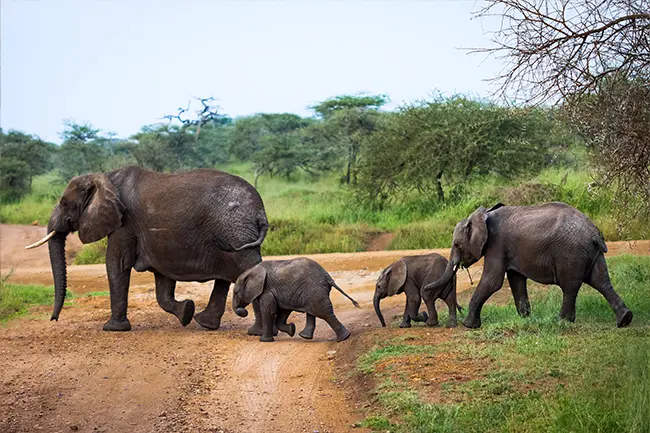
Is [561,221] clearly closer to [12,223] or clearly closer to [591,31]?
[591,31]

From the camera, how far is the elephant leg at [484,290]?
401 inches

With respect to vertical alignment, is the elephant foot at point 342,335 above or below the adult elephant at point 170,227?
below

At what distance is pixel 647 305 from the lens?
10898 mm

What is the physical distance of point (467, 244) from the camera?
1042cm

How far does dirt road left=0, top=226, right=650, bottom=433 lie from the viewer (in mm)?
7285

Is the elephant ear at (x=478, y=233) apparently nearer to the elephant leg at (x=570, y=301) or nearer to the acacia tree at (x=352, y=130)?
the elephant leg at (x=570, y=301)

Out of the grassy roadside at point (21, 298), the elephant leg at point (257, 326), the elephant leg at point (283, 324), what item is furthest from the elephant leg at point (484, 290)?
the grassy roadside at point (21, 298)

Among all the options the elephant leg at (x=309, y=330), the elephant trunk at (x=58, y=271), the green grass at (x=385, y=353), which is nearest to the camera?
the green grass at (x=385, y=353)

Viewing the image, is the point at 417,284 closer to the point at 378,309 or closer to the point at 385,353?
the point at 378,309

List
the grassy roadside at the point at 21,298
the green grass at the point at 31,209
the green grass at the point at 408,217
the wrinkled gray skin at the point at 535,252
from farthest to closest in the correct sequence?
the green grass at the point at 31,209
the green grass at the point at 408,217
the grassy roadside at the point at 21,298
the wrinkled gray skin at the point at 535,252

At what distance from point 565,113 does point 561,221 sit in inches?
55.0

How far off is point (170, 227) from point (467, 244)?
3.74 meters

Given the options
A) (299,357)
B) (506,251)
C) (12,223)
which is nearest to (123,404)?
(299,357)

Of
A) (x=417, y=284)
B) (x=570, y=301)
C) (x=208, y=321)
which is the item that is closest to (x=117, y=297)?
(x=208, y=321)
